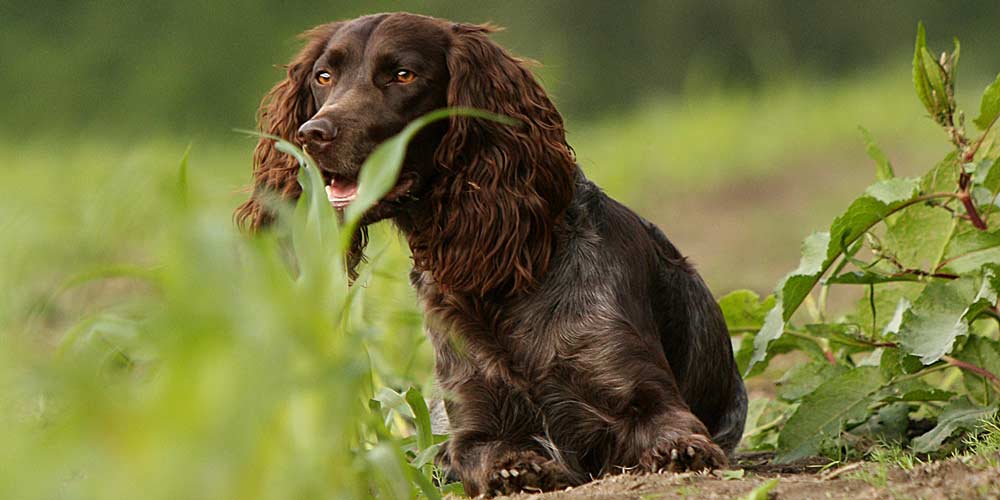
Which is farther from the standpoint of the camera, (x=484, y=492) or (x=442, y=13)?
(x=442, y=13)

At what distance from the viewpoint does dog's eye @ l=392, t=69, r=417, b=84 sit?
3.31 metres

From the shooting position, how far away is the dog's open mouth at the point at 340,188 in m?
3.16

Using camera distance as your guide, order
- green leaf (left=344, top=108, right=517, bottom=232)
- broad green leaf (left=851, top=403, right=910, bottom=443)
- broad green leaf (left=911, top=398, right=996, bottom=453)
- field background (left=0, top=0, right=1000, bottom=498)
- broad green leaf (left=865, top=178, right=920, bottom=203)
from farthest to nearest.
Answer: field background (left=0, top=0, right=1000, bottom=498), broad green leaf (left=851, top=403, right=910, bottom=443), broad green leaf (left=865, top=178, right=920, bottom=203), broad green leaf (left=911, top=398, right=996, bottom=453), green leaf (left=344, top=108, right=517, bottom=232)

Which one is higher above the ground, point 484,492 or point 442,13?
point 484,492

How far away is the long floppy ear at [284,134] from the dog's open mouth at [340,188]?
0.29m

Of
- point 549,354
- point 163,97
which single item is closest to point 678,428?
point 549,354

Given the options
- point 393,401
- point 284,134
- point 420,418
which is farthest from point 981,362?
point 284,134

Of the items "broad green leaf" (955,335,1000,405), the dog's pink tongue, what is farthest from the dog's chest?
"broad green leaf" (955,335,1000,405)

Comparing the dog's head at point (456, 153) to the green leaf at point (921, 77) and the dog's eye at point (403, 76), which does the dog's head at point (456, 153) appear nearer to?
the dog's eye at point (403, 76)

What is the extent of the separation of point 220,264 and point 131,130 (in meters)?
8.66

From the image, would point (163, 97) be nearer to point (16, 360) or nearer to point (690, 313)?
point (690, 313)

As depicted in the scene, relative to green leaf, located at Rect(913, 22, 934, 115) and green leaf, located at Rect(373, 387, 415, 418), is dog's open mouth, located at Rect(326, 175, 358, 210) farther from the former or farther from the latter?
green leaf, located at Rect(913, 22, 934, 115)

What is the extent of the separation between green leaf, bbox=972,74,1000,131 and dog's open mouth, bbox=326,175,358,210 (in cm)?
165

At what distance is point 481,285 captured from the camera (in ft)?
11.0
